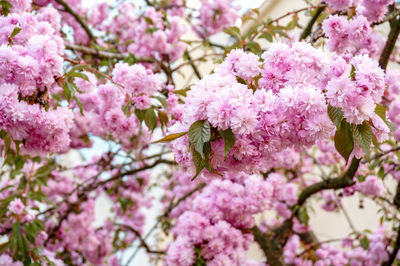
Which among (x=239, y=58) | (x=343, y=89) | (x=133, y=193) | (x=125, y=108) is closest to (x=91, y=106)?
(x=125, y=108)

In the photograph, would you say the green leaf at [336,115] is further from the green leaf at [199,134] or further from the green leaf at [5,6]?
the green leaf at [5,6]

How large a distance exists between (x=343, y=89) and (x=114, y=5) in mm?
3107

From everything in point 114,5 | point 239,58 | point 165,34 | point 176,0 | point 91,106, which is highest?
point 114,5

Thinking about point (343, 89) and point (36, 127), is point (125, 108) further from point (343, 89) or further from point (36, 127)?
point (343, 89)

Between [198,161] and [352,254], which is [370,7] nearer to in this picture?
[198,161]

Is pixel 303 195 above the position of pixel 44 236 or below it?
below

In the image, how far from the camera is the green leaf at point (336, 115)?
703 mm

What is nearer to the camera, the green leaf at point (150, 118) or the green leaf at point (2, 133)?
the green leaf at point (2, 133)

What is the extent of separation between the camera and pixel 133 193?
10.7 feet

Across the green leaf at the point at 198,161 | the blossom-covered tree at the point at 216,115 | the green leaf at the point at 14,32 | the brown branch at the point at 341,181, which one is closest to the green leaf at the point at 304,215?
the blossom-covered tree at the point at 216,115

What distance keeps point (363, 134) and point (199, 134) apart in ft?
1.12

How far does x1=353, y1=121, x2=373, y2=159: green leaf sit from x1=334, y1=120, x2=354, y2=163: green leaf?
0.04 ft

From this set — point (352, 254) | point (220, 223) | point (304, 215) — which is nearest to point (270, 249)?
point (304, 215)

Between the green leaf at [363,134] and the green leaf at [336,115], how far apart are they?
0.05 meters
